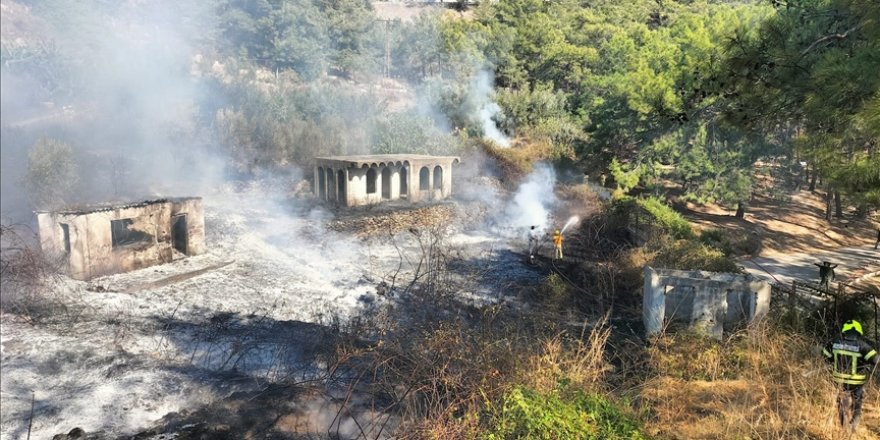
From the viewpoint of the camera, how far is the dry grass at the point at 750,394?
5367mm

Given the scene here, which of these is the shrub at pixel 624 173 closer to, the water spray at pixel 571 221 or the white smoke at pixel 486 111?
the water spray at pixel 571 221

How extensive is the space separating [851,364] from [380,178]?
17859 mm

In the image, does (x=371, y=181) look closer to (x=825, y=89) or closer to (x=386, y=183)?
(x=386, y=183)

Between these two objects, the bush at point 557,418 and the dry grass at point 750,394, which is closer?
the bush at point 557,418

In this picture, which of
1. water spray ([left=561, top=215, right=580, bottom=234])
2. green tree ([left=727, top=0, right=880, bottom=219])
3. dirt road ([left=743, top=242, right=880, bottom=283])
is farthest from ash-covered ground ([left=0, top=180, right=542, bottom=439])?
dirt road ([left=743, top=242, right=880, bottom=283])

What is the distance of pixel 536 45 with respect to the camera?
3934 centimetres

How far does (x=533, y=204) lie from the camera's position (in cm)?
2242

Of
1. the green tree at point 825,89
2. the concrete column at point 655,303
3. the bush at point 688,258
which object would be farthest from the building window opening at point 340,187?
the green tree at point 825,89

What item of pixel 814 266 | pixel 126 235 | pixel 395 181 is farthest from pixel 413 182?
pixel 814 266

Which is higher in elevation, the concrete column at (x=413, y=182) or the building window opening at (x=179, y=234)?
the concrete column at (x=413, y=182)

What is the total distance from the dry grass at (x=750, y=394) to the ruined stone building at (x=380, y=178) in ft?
47.0

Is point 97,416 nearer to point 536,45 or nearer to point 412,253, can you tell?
point 412,253

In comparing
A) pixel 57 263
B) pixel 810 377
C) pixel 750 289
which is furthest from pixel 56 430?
pixel 750 289

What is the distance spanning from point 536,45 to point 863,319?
1344 inches
